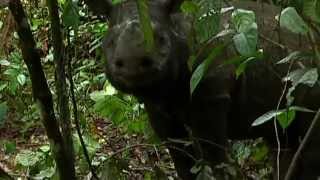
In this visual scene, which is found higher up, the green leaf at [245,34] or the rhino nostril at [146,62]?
the green leaf at [245,34]

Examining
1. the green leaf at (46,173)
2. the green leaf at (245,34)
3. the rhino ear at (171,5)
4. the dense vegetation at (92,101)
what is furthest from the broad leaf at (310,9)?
the green leaf at (46,173)

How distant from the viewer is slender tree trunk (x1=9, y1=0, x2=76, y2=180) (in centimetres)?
257

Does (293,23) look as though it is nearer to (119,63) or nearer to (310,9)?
(310,9)

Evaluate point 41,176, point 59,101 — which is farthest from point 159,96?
point 59,101

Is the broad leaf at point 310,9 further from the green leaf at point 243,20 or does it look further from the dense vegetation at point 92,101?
the green leaf at point 243,20

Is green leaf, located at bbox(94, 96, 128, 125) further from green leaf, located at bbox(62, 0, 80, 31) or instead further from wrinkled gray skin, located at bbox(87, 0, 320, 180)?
green leaf, located at bbox(62, 0, 80, 31)

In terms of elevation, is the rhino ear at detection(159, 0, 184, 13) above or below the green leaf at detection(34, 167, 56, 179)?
above

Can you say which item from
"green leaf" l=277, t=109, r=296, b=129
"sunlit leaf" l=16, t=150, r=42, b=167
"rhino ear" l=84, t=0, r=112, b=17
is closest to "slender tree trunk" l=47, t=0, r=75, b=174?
"green leaf" l=277, t=109, r=296, b=129

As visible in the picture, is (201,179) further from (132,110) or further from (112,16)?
(132,110)

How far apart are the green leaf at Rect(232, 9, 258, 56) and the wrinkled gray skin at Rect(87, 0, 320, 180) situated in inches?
33.6

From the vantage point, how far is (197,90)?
12.4 feet

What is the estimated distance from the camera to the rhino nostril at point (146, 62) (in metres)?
3.33

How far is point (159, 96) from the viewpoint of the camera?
12.3ft

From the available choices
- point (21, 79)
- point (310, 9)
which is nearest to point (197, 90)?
point (310, 9)
